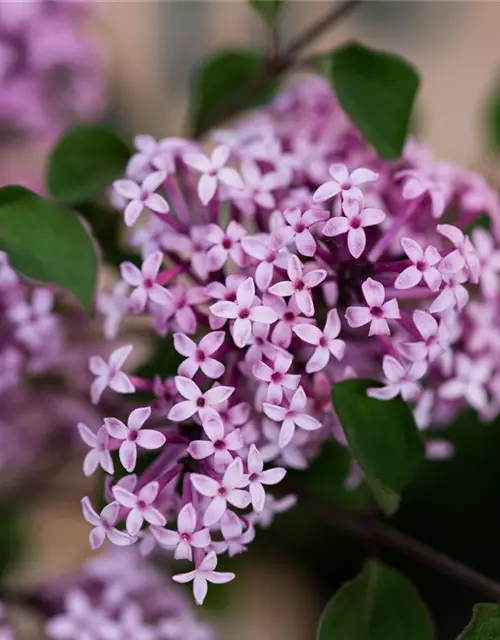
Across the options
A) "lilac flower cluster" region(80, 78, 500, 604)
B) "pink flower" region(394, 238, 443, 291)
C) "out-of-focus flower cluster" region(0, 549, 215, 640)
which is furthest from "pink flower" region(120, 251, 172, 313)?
"out-of-focus flower cluster" region(0, 549, 215, 640)

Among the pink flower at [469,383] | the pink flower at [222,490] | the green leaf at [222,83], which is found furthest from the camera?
the green leaf at [222,83]

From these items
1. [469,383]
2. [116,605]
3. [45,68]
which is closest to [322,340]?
[469,383]

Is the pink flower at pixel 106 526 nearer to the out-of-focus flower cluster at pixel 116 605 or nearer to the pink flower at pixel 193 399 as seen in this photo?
the pink flower at pixel 193 399

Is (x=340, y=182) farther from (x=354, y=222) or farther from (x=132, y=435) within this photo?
(x=132, y=435)

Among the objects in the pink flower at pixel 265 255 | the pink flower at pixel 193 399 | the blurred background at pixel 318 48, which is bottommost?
the blurred background at pixel 318 48

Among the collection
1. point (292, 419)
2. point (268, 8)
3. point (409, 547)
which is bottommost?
point (409, 547)

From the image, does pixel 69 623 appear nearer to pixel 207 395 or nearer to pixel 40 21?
pixel 207 395

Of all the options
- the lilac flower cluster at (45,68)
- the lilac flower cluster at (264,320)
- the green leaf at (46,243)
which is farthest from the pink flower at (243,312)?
the lilac flower cluster at (45,68)
